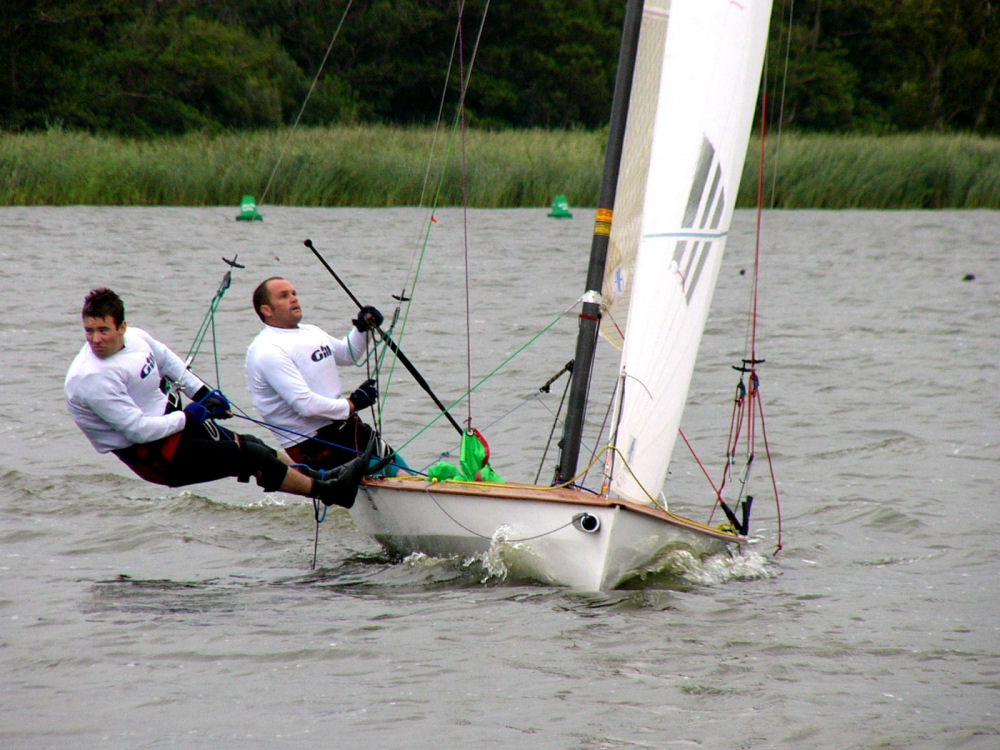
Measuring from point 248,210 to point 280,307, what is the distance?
13.6 meters

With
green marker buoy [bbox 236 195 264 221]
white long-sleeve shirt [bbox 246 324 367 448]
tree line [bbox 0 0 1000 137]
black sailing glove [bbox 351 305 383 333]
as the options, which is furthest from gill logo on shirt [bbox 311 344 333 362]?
tree line [bbox 0 0 1000 137]

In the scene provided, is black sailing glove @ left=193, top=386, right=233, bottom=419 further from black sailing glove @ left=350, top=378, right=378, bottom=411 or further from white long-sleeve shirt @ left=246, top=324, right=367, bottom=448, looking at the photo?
black sailing glove @ left=350, top=378, right=378, bottom=411

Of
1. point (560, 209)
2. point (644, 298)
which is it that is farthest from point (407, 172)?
point (644, 298)

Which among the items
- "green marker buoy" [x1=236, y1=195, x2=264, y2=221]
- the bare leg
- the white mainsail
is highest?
the white mainsail

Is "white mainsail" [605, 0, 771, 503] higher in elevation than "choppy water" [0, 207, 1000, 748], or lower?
higher

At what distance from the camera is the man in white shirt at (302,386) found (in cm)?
585

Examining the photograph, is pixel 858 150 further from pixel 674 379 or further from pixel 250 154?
pixel 674 379

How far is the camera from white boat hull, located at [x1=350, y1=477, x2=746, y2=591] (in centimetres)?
512

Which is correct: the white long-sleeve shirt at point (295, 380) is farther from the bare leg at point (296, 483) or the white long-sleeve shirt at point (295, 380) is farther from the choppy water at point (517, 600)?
the choppy water at point (517, 600)

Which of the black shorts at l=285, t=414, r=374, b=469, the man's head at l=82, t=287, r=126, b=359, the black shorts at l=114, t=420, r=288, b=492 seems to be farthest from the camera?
the black shorts at l=285, t=414, r=374, b=469

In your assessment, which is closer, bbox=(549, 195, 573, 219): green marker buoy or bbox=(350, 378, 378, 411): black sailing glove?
bbox=(350, 378, 378, 411): black sailing glove

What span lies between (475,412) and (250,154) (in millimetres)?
12982

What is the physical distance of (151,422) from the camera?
548cm

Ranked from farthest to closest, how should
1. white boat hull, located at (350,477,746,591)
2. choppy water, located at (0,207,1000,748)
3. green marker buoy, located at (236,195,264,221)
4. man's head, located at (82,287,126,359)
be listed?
1. green marker buoy, located at (236,195,264,221)
2. man's head, located at (82,287,126,359)
3. white boat hull, located at (350,477,746,591)
4. choppy water, located at (0,207,1000,748)
